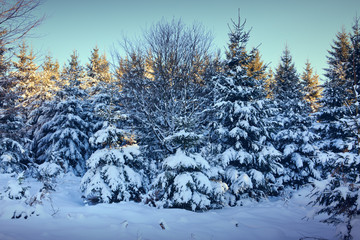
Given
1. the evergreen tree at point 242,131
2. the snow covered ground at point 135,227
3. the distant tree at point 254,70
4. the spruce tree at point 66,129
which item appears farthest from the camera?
the spruce tree at point 66,129

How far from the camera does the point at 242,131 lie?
35.3 ft

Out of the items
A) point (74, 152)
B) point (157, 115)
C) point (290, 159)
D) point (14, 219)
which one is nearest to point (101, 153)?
point (14, 219)

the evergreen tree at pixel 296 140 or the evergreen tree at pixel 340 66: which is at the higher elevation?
the evergreen tree at pixel 340 66

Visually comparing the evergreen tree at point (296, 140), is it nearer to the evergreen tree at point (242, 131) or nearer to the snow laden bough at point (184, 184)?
the evergreen tree at point (242, 131)

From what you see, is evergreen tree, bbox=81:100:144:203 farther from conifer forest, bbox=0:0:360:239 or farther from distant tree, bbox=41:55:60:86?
distant tree, bbox=41:55:60:86

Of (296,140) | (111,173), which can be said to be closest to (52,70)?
(111,173)

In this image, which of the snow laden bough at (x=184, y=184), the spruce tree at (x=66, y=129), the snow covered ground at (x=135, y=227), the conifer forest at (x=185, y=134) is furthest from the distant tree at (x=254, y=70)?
the spruce tree at (x=66, y=129)

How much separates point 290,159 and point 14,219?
1572cm

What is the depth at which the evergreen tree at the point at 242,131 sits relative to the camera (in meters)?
10.5

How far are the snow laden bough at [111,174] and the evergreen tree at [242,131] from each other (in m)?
4.87

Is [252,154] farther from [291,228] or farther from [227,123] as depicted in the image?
[291,228]

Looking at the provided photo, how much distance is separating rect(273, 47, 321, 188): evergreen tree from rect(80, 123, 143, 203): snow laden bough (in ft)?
33.3

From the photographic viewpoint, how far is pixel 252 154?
1094 centimetres

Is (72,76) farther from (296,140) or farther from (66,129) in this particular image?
(296,140)
